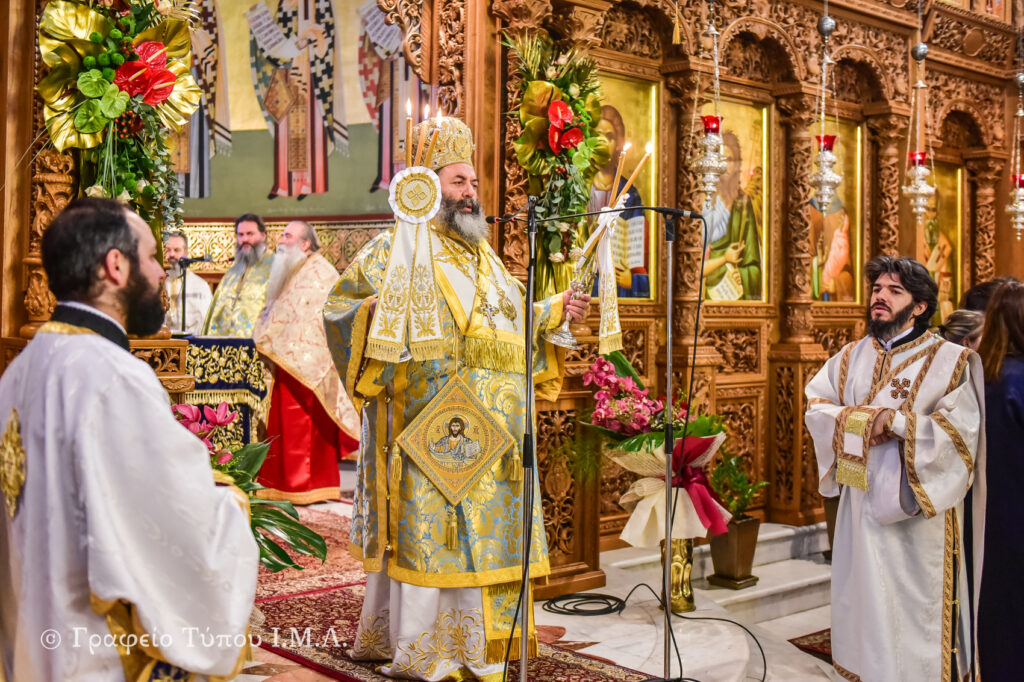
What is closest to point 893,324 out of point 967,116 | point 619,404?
point 619,404

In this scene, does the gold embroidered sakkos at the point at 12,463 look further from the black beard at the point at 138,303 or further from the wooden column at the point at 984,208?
the wooden column at the point at 984,208

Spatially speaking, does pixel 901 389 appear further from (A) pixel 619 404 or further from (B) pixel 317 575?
(B) pixel 317 575

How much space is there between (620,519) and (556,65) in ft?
10.5

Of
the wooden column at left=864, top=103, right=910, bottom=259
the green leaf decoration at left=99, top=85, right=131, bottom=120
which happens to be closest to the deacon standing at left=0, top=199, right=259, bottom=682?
the green leaf decoration at left=99, top=85, right=131, bottom=120

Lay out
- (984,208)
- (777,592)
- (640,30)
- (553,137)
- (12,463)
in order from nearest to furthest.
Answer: (12,463), (553,137), (777,592), (640,30), (984,208)

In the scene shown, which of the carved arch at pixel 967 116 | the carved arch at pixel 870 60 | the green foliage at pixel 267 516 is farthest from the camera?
the carved arch at pixel 967 116

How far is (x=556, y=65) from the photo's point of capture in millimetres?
6102

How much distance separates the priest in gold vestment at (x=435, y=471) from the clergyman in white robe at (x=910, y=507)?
1.37m

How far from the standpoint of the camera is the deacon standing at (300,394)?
813cm

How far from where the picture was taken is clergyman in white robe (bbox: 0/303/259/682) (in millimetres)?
2371

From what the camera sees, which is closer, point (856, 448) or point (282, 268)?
point (856, 448)

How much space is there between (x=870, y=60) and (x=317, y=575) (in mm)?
6342

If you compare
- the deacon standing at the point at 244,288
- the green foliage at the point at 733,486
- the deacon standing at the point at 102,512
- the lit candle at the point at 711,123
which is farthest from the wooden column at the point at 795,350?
the deacon standing at the point at 102,512

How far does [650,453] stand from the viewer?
5988 millimetres
